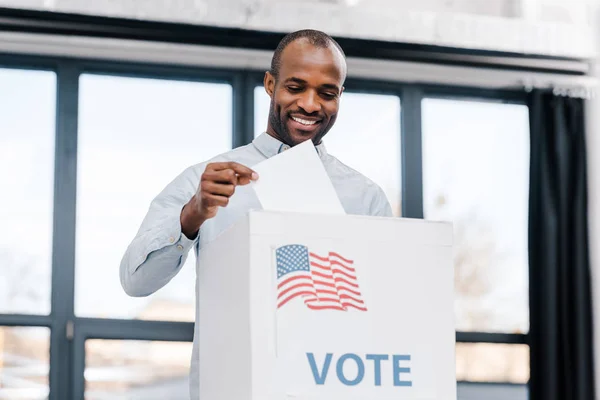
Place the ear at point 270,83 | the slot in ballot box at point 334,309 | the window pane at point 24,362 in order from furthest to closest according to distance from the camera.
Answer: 1. the window pane at point 24,362
2. the ear at point 270,83
3. the slot in ballot box at point 334,309

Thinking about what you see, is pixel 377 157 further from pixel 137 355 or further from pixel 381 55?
pixel 137 355

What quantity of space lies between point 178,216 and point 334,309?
29cm

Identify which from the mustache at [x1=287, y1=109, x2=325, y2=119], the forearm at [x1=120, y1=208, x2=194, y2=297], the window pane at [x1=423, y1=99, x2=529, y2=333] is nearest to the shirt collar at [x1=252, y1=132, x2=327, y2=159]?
the mustache at [x1=287, y1=109, x2=325, y2=119]

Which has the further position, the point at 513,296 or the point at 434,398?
the point at 513,296

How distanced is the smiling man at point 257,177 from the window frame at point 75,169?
2.45 meters

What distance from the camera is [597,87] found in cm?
441

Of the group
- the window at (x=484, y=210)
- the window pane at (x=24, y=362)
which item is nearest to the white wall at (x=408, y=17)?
the window at (x=484, y=210)

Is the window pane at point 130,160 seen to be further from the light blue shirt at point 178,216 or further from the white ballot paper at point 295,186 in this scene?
the white ballot paper at point 295,186

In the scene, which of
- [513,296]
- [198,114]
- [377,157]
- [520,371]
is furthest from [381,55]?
[520,371]

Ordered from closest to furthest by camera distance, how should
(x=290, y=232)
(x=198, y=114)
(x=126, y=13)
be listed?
(x=290, y=232) < (x=126, y=13) < (x=198, y=114)

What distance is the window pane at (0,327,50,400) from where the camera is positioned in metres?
3.83

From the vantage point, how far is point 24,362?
3.88 meters

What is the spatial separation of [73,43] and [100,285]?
0.97 m

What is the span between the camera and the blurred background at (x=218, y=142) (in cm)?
392
